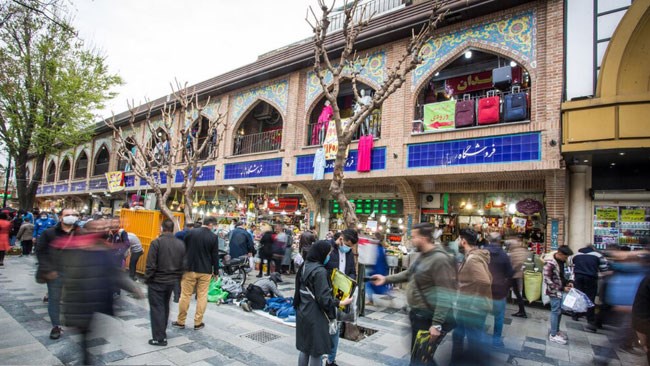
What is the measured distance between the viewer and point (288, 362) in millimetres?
4844

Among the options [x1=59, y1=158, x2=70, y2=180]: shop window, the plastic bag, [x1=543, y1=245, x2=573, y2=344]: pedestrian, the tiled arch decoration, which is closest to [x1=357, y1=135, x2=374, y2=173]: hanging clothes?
the tiled arch decoration

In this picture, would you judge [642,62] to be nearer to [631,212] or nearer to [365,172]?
[631,212]

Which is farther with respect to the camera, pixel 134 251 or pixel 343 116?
pixel 343 116

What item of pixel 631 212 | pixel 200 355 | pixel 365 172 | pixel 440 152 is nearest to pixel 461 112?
pixel 440 152

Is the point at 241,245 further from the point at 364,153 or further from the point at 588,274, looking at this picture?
the point at 588,274

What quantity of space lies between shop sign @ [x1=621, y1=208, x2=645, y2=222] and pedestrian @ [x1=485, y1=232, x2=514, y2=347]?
234 inches

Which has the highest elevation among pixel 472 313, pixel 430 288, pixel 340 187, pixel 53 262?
pixel 340 187

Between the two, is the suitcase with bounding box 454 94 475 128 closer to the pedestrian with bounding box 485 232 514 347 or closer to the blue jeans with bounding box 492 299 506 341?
the pedestrian with bounding box 485 232 514 347

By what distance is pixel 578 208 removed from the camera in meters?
10.0

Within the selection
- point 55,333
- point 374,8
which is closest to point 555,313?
point 55,333

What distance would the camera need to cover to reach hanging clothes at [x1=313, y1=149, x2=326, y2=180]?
1370 cm

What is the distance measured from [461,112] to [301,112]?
6679mm

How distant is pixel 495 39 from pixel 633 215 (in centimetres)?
606

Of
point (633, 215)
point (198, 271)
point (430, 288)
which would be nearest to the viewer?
point (430, 288)
